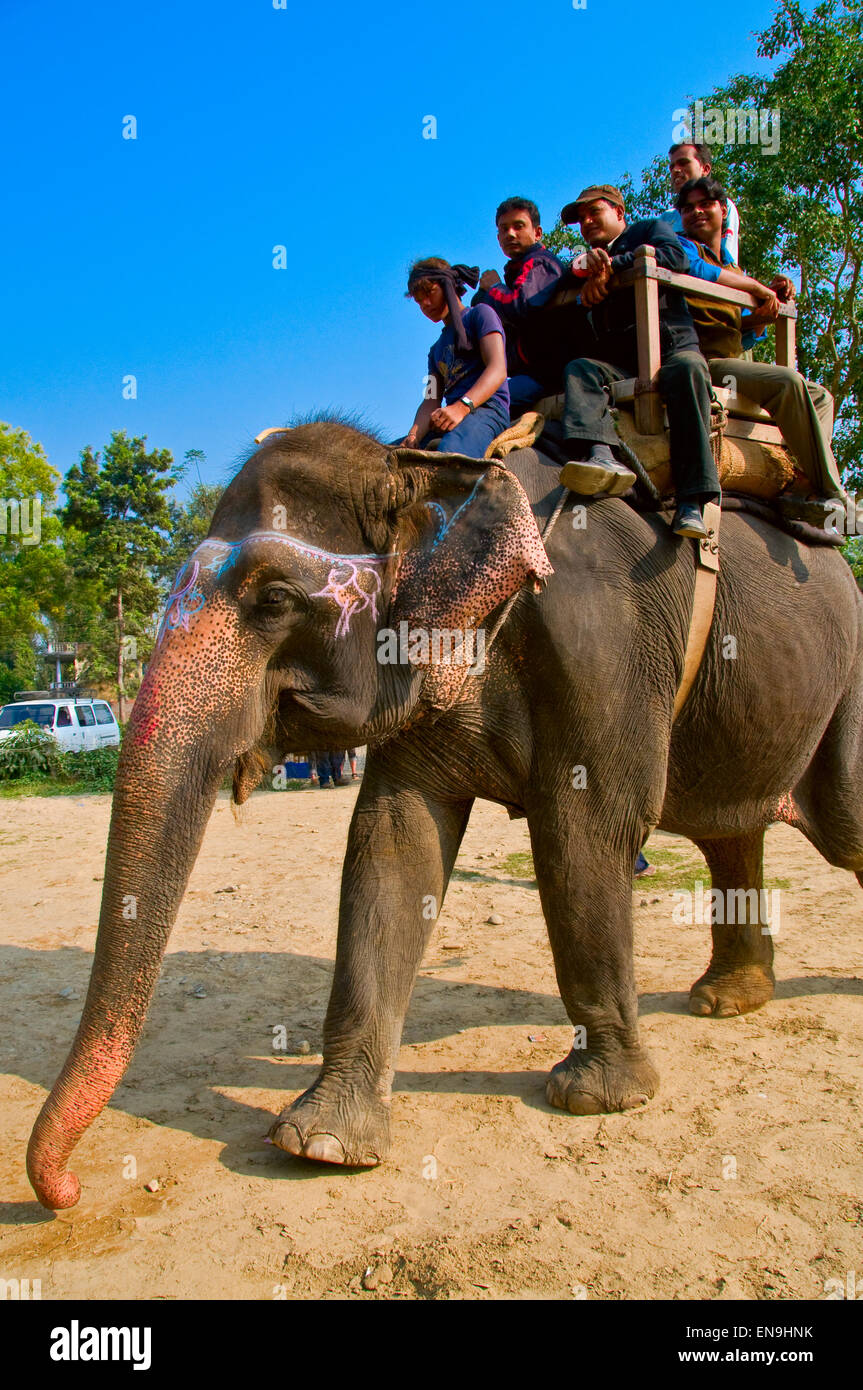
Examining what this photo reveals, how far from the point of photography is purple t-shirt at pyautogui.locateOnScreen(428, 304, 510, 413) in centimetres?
389

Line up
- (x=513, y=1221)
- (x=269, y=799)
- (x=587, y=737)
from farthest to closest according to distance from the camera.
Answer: (x=269, y=799)
(x=587, y=737)
(x=513, y=1221)

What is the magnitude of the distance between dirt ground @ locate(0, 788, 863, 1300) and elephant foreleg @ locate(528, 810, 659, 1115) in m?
0.11

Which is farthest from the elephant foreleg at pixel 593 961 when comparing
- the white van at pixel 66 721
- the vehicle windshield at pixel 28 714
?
the vehicle windshield at pixel 28 714

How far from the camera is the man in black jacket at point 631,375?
11.8 ft

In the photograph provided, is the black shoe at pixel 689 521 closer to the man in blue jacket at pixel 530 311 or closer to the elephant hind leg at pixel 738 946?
the man in blue jacket at pixel 530 311

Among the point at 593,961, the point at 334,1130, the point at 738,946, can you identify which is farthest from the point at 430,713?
the point at 738,946

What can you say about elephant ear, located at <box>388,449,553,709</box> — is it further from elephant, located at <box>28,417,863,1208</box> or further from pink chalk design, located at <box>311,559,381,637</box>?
pink chalk design, located at <box>311,559,381,637</box>

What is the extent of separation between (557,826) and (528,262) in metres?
2.51

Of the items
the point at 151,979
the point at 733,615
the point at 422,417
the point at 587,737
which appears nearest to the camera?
the point at 151,979

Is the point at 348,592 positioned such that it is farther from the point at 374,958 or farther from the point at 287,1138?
the point at 287,1138

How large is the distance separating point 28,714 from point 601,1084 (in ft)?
61.5


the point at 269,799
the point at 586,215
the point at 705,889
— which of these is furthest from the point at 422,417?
the point at 269,799

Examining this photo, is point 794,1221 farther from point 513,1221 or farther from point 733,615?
point 733,615

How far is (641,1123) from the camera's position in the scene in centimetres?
352
